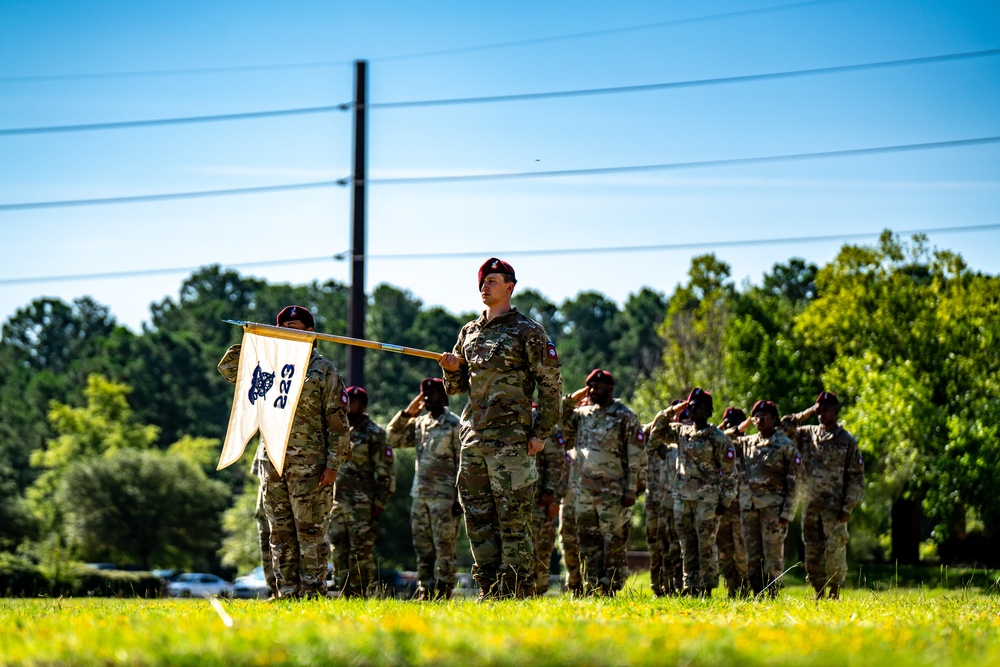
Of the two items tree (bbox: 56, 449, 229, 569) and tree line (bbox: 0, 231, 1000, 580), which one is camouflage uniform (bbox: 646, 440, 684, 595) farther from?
tree (bbox: 56, 449, 229, 569)

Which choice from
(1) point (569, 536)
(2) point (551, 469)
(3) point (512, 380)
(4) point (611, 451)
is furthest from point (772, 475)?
(3) point (512, 380)

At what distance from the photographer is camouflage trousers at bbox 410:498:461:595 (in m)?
14.0

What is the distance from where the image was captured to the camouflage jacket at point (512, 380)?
9555 mm

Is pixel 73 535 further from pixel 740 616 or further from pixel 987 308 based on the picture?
pixel 740 616

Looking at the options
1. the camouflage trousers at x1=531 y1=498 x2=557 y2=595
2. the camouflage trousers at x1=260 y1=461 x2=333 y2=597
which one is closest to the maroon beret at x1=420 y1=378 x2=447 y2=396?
the camouflage trousers at x1=531 y1=498 x2=557 y2=595

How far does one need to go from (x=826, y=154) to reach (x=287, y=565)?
702 inches

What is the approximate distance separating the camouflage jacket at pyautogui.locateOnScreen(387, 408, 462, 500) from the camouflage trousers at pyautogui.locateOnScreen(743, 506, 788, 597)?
396 centimetres

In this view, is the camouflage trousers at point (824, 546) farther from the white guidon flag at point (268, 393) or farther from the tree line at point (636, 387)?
the tree line at point (636, 387)

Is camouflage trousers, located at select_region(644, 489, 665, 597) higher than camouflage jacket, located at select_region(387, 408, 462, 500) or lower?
lower

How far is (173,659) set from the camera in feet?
17.3

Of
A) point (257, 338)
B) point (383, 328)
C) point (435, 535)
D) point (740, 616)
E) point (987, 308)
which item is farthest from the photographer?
point (383, 328)

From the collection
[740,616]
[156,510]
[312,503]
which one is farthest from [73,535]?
[740,616]

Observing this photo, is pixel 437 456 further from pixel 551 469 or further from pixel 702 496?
pixel 702 496

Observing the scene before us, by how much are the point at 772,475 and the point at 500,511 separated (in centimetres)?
677
